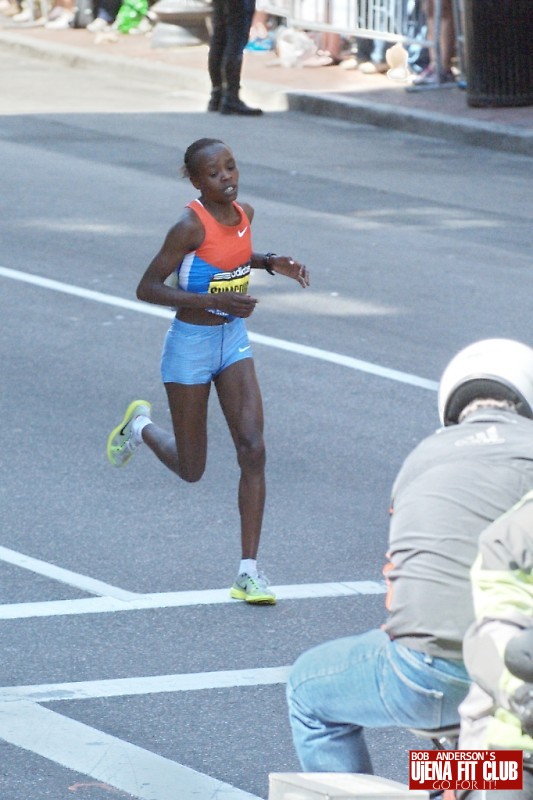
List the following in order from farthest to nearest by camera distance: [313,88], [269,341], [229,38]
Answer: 1. [313,88]
2. [229,38]
3. [269,341]

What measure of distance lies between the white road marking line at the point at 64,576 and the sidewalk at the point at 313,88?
12360 millimetres

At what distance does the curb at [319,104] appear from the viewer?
1925 centimetres

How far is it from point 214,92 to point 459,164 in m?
4.52

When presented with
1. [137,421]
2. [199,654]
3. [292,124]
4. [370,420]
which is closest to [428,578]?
[199,654]

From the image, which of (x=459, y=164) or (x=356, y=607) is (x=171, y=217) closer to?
(x=459, y=164)

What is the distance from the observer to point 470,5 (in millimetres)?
19703

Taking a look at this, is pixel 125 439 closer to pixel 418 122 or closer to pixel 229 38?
pixel 418 122

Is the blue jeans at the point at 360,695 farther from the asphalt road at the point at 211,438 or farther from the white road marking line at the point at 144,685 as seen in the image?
the white road marking line at the point at 144,685

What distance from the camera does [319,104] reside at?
70.9ft

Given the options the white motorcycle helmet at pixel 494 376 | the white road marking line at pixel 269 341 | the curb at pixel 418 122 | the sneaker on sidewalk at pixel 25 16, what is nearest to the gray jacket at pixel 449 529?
the white motorcycle helmet at pixel 494 376

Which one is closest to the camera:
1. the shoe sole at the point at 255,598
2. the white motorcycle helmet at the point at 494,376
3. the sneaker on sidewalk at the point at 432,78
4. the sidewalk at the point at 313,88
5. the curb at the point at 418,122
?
the white motorcycle helmet at the point at 494,376

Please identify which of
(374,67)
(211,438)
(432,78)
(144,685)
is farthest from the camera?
(374,67)

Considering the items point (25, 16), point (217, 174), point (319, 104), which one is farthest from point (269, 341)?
point (25, 16)

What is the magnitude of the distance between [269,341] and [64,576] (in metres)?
4.13
